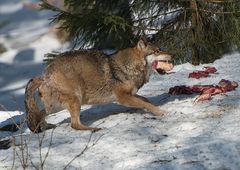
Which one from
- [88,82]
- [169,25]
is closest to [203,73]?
[169,25]

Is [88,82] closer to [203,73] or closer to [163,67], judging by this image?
[203,73]

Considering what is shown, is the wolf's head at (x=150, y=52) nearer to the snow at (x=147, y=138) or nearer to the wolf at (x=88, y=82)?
the wolf at (x=88, y=82)

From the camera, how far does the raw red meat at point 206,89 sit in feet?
23.7

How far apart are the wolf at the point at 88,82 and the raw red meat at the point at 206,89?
73 cm

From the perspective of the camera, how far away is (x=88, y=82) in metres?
6.89

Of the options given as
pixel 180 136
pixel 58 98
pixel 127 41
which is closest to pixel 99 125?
A: pixel 58 98

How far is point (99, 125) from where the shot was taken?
674 cm

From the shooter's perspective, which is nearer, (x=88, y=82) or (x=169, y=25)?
(x=88, y=82)

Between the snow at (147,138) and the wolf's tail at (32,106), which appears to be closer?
the snow at (147,138)

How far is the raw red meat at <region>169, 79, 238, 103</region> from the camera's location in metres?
7.23

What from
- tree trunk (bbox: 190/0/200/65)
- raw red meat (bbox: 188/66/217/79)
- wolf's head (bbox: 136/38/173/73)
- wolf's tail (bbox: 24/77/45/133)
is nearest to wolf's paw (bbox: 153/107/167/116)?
wolf's head (bbox: 136/38/173/73)

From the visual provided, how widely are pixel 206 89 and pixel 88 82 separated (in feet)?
5.73

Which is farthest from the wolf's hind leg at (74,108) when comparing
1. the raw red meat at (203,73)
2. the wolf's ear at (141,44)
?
the raw red meat at (203,73)

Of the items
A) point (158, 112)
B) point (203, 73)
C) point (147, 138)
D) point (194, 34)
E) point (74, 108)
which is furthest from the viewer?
point (194, 34)
